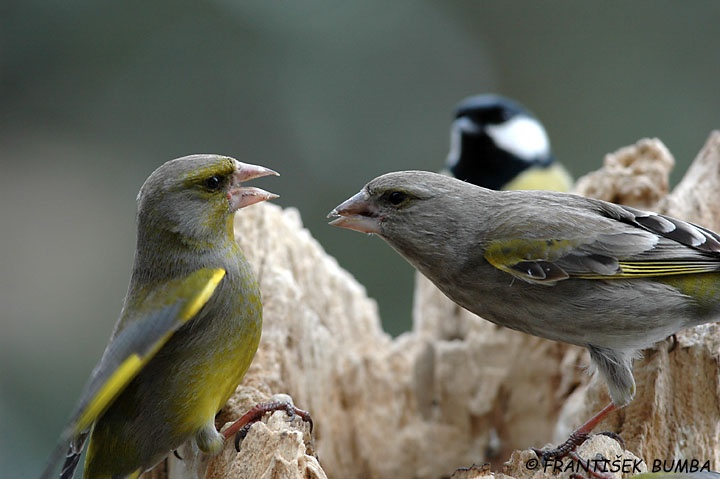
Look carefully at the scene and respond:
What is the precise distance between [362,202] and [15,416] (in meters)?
4.54

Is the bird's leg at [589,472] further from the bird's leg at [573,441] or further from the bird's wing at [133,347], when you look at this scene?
the bird's wing at [133,347]

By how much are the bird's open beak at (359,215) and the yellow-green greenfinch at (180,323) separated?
336mm

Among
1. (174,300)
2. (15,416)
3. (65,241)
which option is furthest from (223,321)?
(65,241)

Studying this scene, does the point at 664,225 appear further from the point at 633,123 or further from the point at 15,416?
the point at 633,123

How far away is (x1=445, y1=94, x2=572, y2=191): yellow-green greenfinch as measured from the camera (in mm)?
7340

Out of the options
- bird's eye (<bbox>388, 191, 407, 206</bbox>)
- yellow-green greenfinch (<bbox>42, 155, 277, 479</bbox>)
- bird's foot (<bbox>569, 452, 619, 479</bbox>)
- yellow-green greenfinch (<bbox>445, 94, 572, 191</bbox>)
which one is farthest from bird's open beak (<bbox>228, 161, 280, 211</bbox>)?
yellow-green greenfinch (<bbox>445, 94, 572, 191</bbox>)

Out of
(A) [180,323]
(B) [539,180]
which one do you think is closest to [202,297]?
(A) [180,323]

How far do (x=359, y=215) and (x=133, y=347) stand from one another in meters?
1.06

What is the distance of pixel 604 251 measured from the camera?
11.5ft

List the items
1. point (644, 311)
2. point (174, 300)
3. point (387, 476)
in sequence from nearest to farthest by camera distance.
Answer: point (174, 300), point (644, 311), point (387, 476)

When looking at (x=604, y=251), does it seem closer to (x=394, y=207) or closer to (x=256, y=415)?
(x=394, y=207)

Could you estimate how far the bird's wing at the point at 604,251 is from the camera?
3428 mm

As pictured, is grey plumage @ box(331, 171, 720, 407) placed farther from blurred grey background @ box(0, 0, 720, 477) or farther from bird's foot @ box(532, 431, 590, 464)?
blurred grey background @ box(0, 0, 720, 477)

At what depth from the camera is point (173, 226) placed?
335 cm
